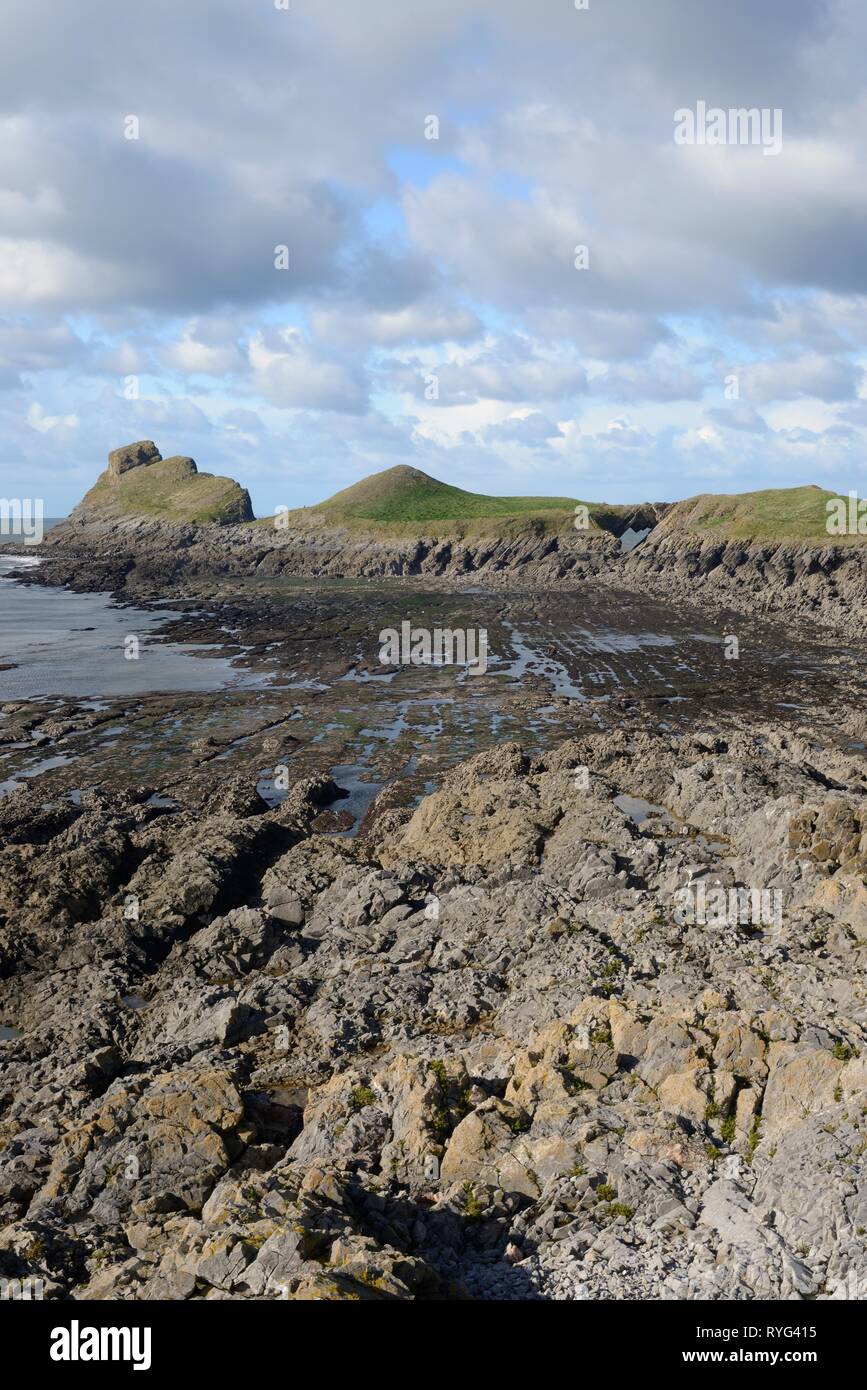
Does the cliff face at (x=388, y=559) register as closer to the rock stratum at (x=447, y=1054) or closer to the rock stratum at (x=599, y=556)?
the rock stratum at (x=599, y=556)

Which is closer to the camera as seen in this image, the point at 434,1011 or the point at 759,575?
the point at 434,1011

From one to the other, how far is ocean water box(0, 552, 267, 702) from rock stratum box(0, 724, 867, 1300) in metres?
35.6

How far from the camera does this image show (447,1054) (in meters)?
19.1

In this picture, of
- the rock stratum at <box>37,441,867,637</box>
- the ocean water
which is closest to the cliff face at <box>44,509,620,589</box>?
the rock stratum at <box>37,441,867,637</box>

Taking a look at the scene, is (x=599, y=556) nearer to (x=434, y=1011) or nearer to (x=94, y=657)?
(x=94, y=657)

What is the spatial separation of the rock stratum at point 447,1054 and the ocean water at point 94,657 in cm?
3556

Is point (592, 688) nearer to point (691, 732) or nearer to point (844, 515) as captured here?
point (691, 732)

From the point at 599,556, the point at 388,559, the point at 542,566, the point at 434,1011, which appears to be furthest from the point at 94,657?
the point at 599,556

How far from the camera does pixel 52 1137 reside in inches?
661

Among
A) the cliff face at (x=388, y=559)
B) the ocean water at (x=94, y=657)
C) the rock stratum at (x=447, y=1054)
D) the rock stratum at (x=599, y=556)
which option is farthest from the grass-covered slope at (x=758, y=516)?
the rock stratum at (x=447, y=1054)

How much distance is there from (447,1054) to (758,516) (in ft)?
479

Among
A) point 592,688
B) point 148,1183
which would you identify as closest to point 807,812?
point 148,1183

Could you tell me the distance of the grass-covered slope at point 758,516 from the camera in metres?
137
